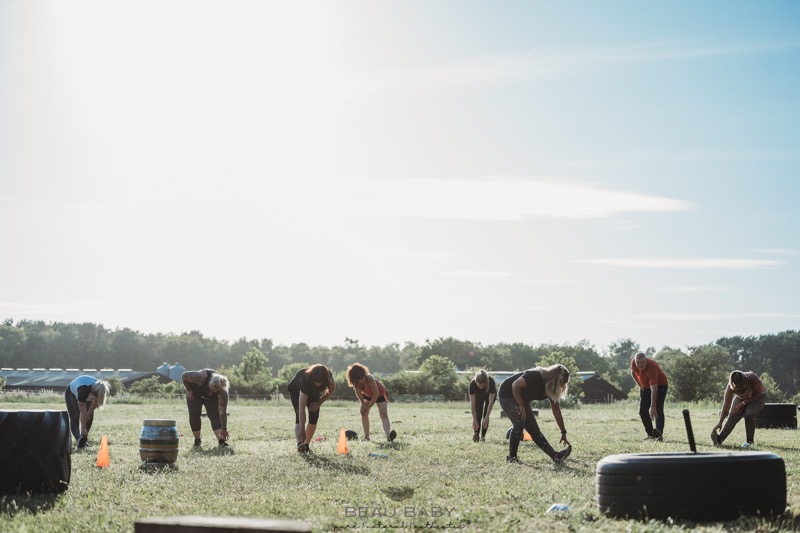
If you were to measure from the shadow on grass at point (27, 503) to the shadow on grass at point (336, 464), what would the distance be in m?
4.19

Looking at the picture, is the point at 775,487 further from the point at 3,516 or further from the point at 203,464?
the point at 203,464

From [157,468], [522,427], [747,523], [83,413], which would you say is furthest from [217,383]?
[747,523]

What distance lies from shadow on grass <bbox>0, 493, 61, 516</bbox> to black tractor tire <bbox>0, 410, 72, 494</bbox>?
7.6 inches

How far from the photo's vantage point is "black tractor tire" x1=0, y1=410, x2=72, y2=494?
11.0m

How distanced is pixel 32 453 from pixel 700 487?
320 inches

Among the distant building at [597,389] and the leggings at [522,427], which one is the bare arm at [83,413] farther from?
the distant building at [597,389]

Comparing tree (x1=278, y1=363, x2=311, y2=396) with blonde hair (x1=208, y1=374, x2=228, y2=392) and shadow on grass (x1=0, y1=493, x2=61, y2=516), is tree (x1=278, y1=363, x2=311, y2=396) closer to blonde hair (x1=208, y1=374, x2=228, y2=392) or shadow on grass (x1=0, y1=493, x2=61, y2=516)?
blonde hair (x1=208, y1=374, x2=228, y2=392)

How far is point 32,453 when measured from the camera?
11148 millimetres

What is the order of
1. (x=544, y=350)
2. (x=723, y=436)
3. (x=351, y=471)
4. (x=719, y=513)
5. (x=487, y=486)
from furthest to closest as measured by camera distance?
(x=544, y=350), (x=723, y=436), (x=351, y=471), (x=487, y=486), (x=719, y=513)

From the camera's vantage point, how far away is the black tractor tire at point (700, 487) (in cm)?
870

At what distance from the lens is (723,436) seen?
58.9 ft

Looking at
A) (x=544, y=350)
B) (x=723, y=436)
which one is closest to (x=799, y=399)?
(x=544, y=350)

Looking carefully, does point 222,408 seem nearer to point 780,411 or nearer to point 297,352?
point 780,411

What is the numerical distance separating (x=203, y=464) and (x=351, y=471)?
9.80 feet
